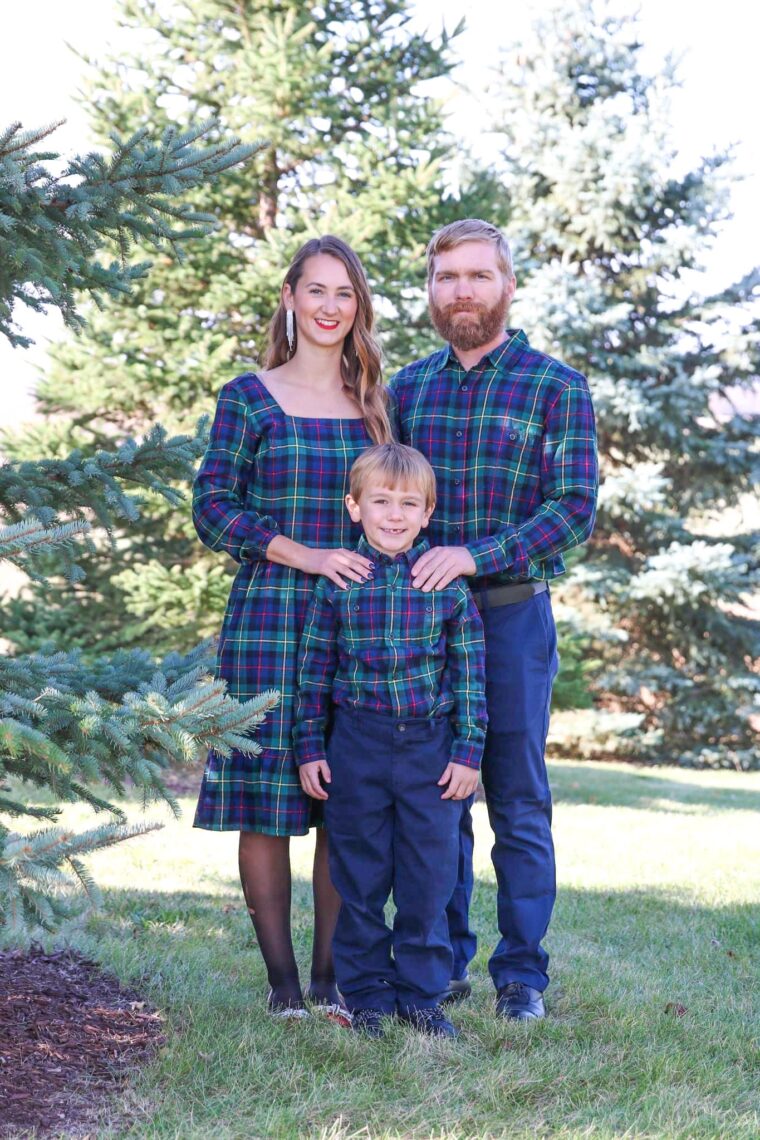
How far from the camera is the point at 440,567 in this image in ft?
9.97

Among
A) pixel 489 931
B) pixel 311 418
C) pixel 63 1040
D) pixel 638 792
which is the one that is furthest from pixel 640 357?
pixel 63 1040

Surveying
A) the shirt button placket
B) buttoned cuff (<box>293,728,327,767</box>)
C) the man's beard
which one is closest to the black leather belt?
the shirt button placket

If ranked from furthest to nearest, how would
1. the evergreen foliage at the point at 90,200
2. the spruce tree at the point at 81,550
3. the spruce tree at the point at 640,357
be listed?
the spruce tree at the point at 640,357 → the evergreen foliage at the point at 90,200 → the spruce tree at the point at 81,550

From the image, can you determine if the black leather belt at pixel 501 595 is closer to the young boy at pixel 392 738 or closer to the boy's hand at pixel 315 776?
the young boy at pixel 392 738

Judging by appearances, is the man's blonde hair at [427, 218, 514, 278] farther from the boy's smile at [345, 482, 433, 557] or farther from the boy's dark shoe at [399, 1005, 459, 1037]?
the boy's dark shoe at [399, 1005, 459, 1037]

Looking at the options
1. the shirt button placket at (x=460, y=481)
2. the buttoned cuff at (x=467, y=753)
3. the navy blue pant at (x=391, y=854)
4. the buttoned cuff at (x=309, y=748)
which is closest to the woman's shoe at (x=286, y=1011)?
the navy blue pant at (x=391, y=854)

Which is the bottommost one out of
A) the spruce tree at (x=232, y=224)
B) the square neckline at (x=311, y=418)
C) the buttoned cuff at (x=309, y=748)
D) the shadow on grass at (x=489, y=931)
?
the shadow on grass at (x=489, y=931)

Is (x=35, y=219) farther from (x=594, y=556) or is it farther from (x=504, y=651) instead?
(x=594, y=556)

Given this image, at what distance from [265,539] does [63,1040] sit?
140 centimetres

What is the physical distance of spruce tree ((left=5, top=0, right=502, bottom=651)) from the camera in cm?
916

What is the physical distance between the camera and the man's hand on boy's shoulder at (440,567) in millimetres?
3021

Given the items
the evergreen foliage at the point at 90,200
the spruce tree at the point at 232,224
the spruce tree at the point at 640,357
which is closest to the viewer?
the evergreen foliage at the point at 90,200

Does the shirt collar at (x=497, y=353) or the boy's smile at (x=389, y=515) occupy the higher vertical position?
the shirt collar at (x=497, y=353)

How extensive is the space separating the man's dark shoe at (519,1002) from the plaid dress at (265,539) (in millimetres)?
766
